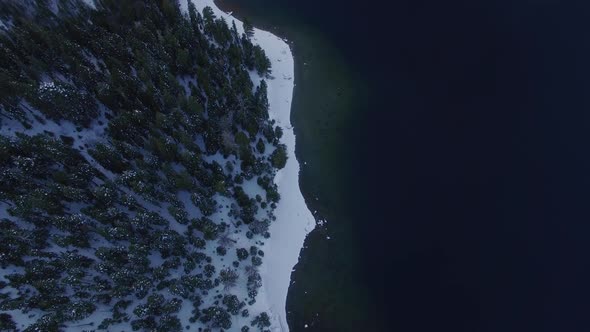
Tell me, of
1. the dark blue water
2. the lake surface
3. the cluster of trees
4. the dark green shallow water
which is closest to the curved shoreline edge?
the dark green shallow water

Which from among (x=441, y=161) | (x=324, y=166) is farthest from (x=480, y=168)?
(x=324, y=166)

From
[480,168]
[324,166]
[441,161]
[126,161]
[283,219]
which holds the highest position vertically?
[324,166]

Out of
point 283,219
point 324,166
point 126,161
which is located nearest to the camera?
point 126,161

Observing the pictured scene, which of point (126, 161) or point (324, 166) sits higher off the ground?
point (324, 166)

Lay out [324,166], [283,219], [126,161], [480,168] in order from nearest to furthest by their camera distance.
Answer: [126,161] < [283,219] < [480,168] < [324,166]

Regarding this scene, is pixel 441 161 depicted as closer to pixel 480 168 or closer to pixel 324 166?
pixel 480 168

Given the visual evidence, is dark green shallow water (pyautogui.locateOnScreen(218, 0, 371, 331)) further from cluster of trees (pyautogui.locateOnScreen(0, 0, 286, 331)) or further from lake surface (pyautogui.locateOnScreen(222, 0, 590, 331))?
cluster of trees (pyautogui.locateOnScreen(0, 0, 286, 331))
